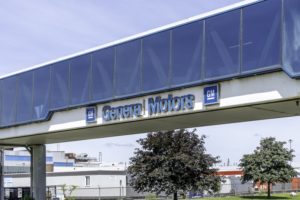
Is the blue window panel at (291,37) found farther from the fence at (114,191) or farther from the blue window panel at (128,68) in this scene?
the fence at (114,191)

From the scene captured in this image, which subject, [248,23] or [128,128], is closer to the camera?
[248,23]

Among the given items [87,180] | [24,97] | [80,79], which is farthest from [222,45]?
[87,180]

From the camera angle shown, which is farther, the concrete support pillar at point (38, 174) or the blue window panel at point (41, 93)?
the concrete support pillar at point (38, 174)

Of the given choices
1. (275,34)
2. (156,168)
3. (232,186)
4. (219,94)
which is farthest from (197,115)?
(232,186)

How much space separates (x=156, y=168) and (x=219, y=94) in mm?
16857

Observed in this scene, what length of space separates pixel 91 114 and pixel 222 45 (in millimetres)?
6179

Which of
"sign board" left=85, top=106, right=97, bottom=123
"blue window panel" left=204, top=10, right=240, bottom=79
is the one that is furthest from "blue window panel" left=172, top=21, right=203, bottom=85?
"sign board" left=85, top=106, right=97, bottom=123

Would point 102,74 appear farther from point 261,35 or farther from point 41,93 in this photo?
point 261,35

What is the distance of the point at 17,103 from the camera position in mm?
23406

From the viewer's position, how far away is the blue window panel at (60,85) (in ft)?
66.7

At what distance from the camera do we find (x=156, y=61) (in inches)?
653

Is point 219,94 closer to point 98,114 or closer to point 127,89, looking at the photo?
point 127,89

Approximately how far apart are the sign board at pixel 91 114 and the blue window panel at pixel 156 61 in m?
2.75

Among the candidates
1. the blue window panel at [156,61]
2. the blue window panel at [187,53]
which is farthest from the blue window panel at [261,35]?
the blue window panel at [156,61]
